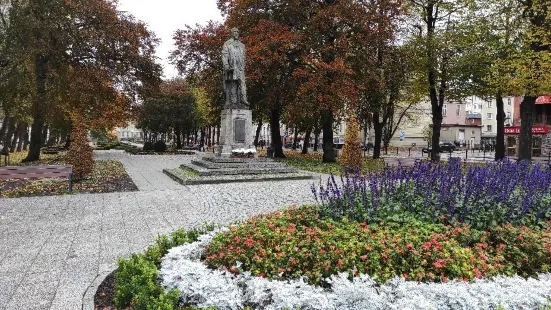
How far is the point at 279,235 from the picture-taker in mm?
4828

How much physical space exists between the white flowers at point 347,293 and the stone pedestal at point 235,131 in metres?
13.1

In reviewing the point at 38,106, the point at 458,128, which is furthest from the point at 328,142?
the point at 458,128

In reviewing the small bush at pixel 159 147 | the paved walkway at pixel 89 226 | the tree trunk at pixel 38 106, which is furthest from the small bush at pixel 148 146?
the paved walkway at pixel 89 226

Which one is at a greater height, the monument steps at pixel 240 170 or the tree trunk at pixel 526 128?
the tree trunk at pixel 526 128

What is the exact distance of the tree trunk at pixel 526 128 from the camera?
17312 mm

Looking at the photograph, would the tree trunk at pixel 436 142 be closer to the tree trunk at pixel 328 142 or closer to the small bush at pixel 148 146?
the tree trunk at pixel 328 142

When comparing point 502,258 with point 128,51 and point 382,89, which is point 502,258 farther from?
point 128,51

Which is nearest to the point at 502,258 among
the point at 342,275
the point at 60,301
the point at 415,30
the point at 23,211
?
the point at 342,275

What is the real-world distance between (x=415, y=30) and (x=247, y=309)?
85.6 ft

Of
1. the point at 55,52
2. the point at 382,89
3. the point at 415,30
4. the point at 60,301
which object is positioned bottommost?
the point at 60,301

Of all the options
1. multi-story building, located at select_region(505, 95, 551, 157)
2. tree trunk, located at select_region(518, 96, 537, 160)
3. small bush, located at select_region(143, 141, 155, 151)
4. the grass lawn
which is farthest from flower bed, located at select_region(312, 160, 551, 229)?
small bush, located at select_region(143, 141, 155, 151)

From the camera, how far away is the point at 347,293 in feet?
11.8

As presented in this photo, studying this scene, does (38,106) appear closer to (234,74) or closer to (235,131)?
(234,74)

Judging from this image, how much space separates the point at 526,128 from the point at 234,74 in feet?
43.1
